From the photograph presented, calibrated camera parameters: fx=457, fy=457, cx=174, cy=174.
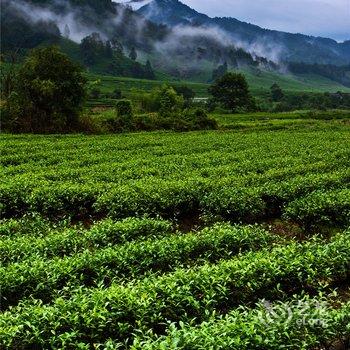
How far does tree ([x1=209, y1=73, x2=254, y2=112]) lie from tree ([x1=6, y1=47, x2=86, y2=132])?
6251cm

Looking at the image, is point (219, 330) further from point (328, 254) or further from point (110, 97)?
point (110, 97)

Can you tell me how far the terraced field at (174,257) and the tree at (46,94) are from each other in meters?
26.2

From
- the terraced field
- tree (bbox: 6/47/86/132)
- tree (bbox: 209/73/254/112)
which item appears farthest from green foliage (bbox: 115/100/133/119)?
tree (bbox: 209/73/254/112)

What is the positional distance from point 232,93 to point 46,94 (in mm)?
68209

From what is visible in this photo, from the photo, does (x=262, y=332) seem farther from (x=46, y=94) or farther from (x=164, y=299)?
(x=46, y=94)

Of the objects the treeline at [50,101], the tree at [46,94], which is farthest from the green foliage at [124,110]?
the tree at [46,94]

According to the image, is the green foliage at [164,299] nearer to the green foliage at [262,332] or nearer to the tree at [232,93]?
the green foliage at [262,332]

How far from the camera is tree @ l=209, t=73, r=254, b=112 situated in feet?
384

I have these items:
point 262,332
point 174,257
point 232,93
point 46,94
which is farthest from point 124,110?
point 232,93

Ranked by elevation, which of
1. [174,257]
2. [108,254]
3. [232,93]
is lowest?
[174,257]

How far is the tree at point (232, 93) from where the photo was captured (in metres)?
117

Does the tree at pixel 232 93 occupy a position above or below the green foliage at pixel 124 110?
above

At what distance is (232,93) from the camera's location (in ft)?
383

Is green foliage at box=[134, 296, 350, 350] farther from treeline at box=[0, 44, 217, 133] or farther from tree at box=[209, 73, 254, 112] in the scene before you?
tree at box=[209, 73, 254, 112]
